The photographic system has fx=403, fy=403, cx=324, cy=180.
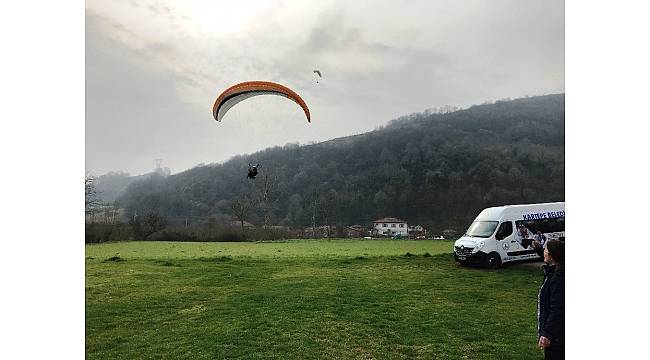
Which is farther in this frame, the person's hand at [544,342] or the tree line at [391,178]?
the tree line at [391,178]

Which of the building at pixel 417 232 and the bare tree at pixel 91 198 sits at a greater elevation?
the bare tree at pixel 91 198

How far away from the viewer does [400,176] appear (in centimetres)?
545

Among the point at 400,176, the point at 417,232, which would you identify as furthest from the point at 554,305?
the point at 400,176

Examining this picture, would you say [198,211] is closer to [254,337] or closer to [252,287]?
[252,287]

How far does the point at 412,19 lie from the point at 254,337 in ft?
12.7

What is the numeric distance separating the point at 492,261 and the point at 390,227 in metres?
1.34

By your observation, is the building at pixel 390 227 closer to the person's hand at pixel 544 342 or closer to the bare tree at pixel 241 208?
the bare tree at pixel 241 208

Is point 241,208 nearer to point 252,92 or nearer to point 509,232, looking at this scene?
point 252,92

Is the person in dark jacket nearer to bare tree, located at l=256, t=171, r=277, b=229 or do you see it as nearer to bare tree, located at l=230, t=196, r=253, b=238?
bare tree, located at l=256, t=171, r=277, b=229

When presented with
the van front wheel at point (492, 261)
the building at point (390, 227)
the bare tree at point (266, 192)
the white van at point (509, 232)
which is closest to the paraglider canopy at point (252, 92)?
the bare tree at point (266, 192)

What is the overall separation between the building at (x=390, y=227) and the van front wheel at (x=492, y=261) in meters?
1.05

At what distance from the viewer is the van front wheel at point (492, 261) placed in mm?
4953
